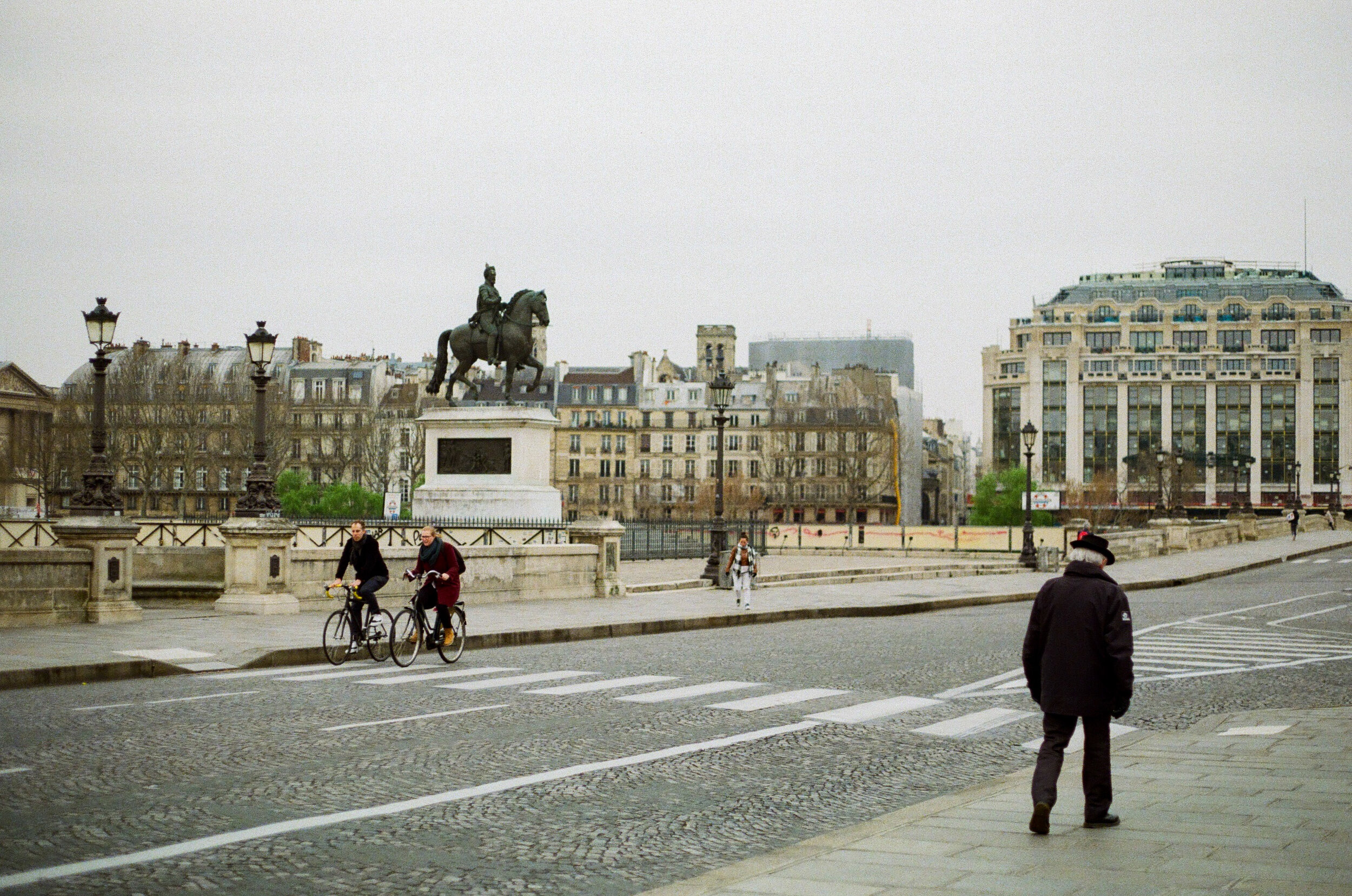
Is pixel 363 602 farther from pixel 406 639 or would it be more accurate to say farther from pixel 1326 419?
pixel 1326 419

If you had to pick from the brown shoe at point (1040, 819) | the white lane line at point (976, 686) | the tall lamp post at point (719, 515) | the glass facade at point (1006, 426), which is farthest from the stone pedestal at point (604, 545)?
the glass facade at point (1006, 426)

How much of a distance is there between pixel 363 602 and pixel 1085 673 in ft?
38.4

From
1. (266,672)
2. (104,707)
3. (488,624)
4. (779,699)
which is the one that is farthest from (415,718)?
(488,624)

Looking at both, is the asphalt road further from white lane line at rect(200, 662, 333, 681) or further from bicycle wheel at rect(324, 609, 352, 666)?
bicycle wheel at rect(324, 609, 352, 666)

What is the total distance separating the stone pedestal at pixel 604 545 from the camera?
98.8 feet

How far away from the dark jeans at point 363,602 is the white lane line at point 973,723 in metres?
7.42

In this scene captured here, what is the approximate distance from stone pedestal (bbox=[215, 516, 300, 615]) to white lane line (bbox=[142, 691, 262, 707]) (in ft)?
27.2

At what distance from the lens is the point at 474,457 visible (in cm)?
3472

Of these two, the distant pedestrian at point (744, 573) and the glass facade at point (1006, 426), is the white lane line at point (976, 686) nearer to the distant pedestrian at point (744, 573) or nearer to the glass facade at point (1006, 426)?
the distant pedestrian at point (744, 573)

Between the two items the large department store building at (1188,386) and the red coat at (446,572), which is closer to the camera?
the red coat at (446,572)

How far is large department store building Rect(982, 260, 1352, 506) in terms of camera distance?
148125 millimetres

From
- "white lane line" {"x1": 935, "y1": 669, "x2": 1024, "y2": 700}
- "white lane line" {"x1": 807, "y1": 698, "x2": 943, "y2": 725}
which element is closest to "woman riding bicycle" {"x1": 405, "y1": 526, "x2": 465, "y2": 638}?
"white lane line" {"x1": 807, "y1": 698, "x2": 943, "y2": 725}

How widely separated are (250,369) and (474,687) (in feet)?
307

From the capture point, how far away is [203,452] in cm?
9644
